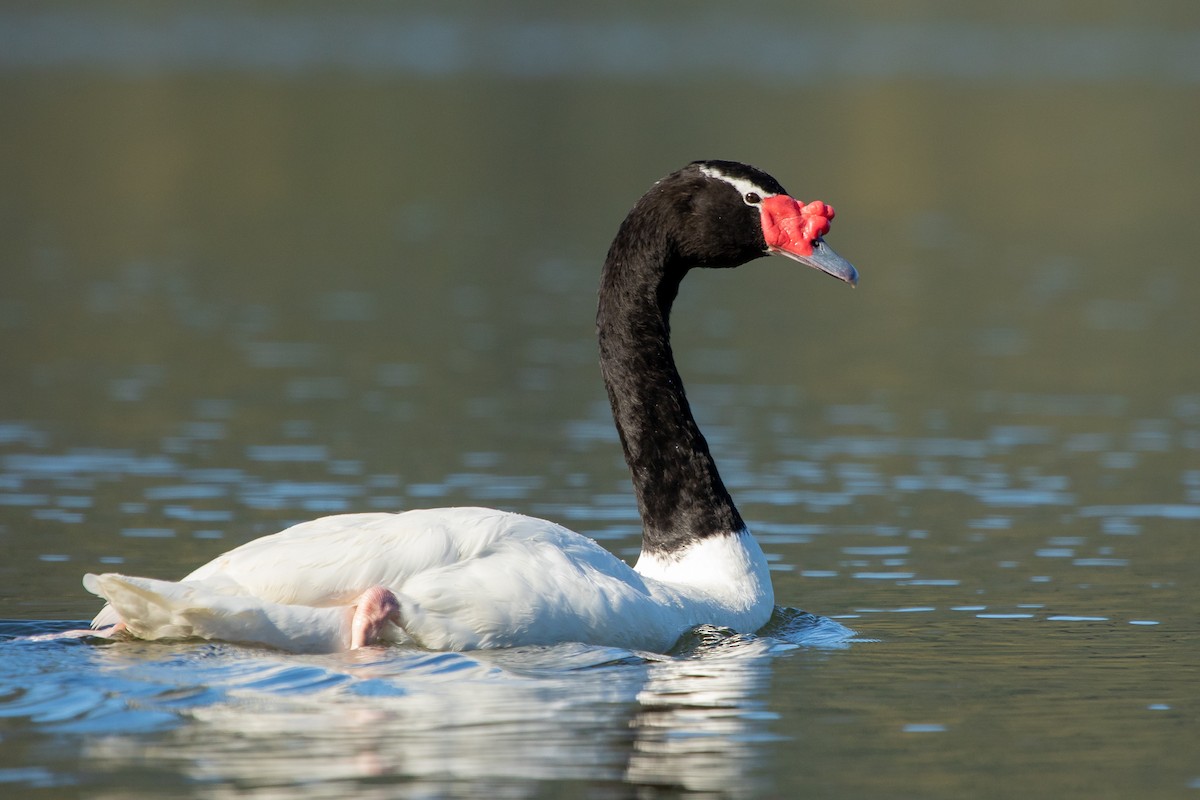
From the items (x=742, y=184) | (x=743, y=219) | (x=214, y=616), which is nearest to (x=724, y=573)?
(x=743, y=219)

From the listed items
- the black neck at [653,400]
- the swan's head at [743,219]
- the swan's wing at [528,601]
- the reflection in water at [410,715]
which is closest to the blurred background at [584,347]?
the reflection in water at [410,715]

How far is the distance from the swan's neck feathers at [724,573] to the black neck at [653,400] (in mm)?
91

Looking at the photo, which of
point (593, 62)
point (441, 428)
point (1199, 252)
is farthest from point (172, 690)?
point (593, 62)

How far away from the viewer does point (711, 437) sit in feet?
62.6

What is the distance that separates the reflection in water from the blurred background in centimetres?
92

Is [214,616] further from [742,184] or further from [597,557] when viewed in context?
[742,184]

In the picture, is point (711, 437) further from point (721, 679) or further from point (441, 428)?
point (721, 679)

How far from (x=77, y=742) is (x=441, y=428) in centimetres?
1064

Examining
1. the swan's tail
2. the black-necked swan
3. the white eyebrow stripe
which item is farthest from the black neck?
Answer: the swan's tail

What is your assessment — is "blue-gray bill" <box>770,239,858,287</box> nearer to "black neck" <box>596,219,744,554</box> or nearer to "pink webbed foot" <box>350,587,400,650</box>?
"black neck" <box>596,219,744,554</box>

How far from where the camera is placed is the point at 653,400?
487 inches

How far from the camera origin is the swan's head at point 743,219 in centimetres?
1227

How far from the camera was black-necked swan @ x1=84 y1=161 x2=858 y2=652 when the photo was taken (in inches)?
395

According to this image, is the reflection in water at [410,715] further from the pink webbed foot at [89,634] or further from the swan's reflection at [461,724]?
the pink webbed foot at [89,634]
